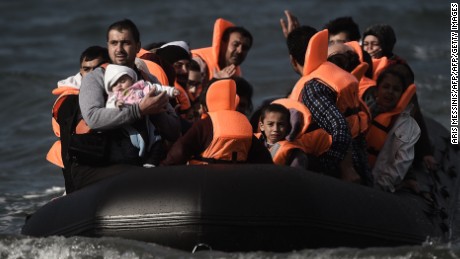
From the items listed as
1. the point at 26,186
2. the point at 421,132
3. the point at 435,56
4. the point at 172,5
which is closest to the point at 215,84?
the point at 421,132

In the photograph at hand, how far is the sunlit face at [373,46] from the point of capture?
29.2 ft

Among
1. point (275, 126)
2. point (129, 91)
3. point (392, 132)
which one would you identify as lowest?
point (392, 132)

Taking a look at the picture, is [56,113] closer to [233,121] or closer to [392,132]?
[233,121]

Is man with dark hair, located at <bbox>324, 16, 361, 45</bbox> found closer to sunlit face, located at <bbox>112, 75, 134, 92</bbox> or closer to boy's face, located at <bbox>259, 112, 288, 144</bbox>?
boy's face, located at <bbox>259, 112, 288, 144</bbox>

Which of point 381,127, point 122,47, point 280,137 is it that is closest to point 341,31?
point 381,127

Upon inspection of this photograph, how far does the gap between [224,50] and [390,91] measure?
1684 mm

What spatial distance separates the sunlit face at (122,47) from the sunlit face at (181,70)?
156 centimetres

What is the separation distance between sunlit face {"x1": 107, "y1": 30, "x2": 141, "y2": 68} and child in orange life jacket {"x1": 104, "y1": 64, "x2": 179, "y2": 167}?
112 mm

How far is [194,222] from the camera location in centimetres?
586

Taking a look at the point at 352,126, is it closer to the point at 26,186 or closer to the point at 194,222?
the point at 194,222

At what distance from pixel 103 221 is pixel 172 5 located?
46.7 ft

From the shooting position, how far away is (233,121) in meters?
6.36

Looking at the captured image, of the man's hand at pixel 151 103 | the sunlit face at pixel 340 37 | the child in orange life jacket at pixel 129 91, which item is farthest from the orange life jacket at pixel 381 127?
the man's hand at pixel 151 103

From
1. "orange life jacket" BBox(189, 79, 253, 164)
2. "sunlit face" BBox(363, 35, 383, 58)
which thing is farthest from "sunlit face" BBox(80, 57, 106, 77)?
"sunlit face" BBox(363, 35, 383, 58)
